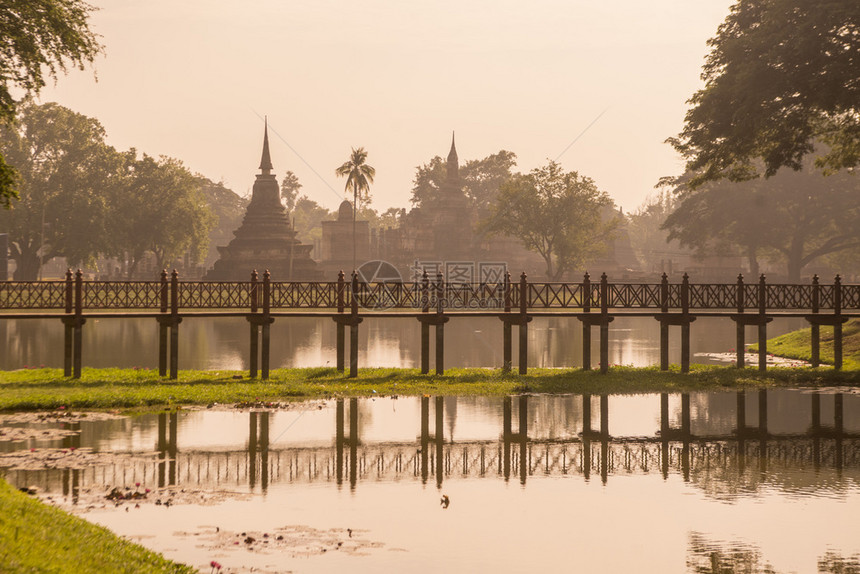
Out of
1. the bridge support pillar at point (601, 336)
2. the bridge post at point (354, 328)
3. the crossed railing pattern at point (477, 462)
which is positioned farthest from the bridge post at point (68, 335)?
the bridge support pillar at point (601, 336)

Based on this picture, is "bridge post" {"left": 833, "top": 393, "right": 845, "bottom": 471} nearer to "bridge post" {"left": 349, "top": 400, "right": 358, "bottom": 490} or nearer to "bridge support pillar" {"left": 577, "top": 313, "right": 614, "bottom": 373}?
"bridge support pillar" {"left": 577, "top": 313, "right": 614, "bottom": 373}

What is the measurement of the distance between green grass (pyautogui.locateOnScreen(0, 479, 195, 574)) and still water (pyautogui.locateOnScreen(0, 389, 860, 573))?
74 cm

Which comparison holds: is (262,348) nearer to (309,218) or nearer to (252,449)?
(252,449)

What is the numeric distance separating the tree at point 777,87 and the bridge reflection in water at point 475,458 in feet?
40.3

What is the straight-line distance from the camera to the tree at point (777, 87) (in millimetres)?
26641

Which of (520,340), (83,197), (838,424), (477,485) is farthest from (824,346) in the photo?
(83,197)

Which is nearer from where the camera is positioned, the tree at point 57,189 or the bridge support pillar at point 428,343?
the bridge support pillar at point 428,343

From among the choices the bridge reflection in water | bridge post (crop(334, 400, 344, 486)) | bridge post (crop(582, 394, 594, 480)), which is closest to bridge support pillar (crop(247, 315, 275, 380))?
bridge post (crop(334, 400, 344, 486))

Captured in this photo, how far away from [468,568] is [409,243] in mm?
92120

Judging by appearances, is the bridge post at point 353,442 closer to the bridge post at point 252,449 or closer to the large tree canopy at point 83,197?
the bridge post at point 252,449

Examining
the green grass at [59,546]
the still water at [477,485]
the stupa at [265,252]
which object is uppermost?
the stupa at [265,252]

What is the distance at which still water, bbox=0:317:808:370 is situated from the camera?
109ft

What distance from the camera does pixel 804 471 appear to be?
48.2 feet

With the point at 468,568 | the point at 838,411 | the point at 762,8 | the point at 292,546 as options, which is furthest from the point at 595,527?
the point at 762,8
